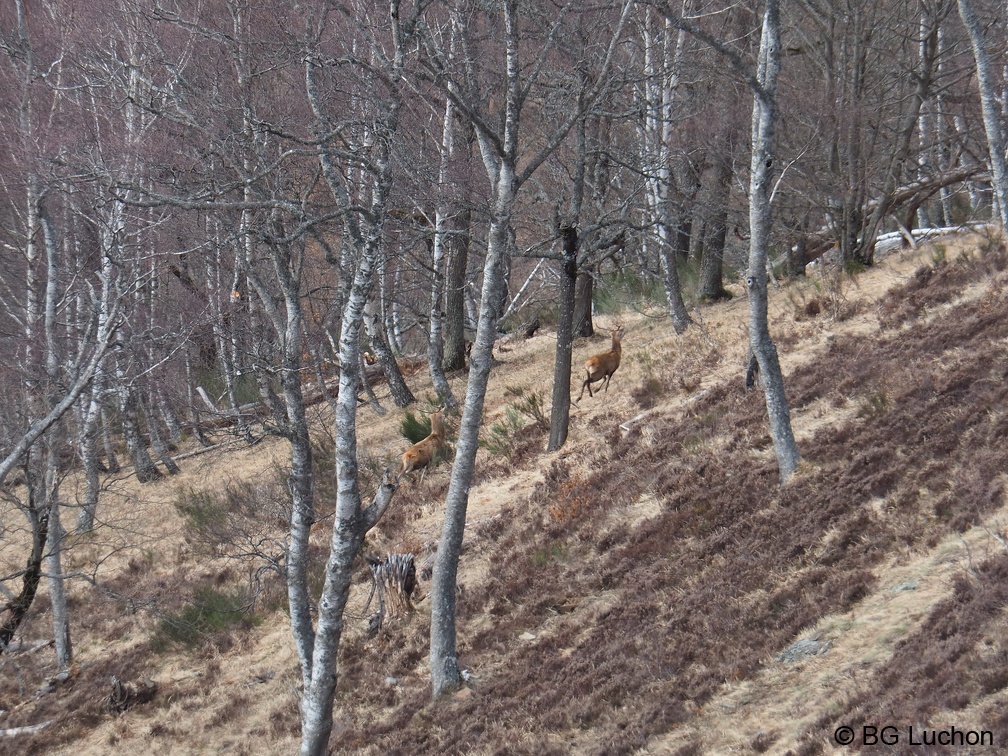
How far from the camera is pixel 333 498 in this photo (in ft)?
47.4

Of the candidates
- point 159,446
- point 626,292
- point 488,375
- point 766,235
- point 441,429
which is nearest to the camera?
point 766,235

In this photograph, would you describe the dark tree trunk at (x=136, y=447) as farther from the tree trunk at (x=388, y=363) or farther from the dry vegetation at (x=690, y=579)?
the tree trunk at (x=388, y=363)

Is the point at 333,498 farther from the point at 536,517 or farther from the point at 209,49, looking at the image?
the point at 209,49

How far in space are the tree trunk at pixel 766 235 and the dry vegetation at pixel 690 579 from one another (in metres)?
0.43

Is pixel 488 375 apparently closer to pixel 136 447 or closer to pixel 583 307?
pixel 583 307

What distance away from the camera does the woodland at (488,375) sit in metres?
7.22

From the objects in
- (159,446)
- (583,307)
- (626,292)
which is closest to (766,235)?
(583,307)

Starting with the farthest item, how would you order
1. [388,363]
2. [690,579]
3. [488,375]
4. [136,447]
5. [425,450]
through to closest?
[136,447], [388,363], [425,450], [488,375], [690,579]

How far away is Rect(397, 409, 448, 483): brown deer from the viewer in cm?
1409

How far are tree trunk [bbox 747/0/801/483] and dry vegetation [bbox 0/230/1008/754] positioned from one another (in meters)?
0.43

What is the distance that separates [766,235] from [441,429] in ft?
22.5

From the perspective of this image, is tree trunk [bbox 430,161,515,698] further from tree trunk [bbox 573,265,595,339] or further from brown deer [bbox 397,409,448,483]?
tree trunk [bbox 573,265,595,339]

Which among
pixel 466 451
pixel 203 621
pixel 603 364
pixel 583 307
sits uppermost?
pixel 583 307

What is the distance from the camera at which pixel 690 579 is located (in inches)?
328
